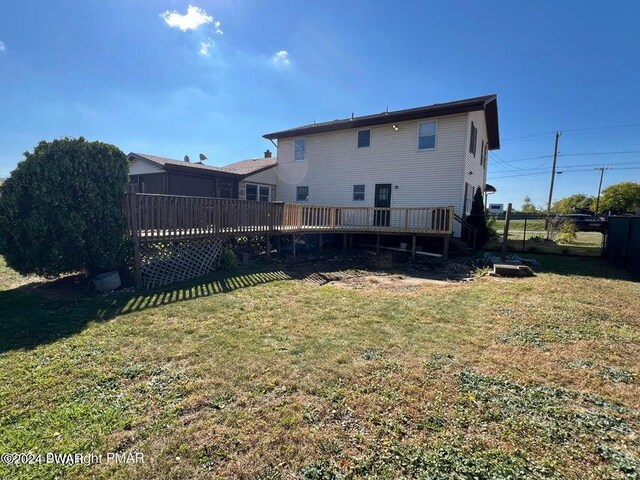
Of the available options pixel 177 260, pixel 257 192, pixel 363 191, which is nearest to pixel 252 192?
pixel 257 192

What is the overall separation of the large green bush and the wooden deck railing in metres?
0.62

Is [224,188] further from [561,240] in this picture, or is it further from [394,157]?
[561,240]

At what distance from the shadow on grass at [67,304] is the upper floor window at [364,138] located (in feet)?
32.4

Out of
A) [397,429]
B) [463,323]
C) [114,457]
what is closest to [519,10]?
[463,323]

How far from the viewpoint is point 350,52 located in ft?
40.8

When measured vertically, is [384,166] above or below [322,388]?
above

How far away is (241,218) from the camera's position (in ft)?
30.3

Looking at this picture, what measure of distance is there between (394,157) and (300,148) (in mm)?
5804

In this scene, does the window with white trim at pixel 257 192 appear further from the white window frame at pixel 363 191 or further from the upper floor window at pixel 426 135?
the upper floor window at pixel 426 135

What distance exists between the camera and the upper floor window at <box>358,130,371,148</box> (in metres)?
15.0

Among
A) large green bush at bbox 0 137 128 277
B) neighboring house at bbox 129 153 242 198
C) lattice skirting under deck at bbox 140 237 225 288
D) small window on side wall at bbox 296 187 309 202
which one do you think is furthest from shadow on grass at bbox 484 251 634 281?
neighboring house at bbox 129 153 242 198

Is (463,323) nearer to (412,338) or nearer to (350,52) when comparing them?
(412,338)

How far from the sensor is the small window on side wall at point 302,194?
17191 mm

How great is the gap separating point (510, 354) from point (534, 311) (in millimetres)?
2224
